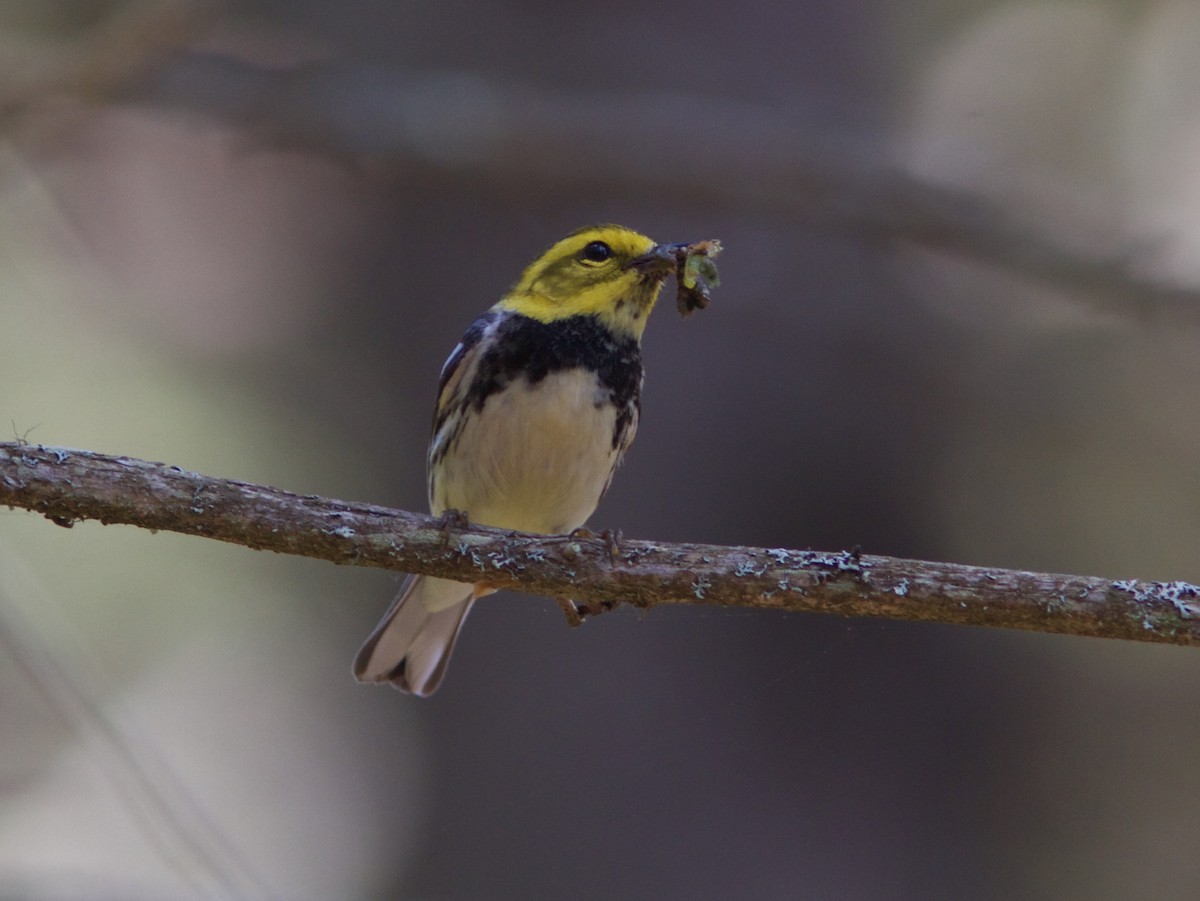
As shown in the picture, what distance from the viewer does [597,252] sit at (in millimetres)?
4316

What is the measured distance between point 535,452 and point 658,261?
0.72 meters

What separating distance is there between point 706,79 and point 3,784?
4.43 metres

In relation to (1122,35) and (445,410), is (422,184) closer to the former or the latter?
(445,410)

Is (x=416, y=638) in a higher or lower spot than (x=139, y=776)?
higher

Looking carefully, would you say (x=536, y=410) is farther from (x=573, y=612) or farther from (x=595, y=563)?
(x=595, y=563)

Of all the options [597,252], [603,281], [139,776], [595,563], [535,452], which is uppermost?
[597,252]

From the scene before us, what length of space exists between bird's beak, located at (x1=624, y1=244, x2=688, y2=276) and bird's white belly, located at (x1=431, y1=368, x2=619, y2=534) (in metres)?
0.40

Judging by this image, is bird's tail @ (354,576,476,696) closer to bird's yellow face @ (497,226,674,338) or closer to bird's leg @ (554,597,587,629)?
bird's yellow face @ (497,226,674,338)

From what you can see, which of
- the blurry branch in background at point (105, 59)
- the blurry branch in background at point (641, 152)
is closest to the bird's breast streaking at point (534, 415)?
the blurry branch in background at point (641, 152)

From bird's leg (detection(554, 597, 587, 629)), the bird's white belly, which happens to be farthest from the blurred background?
bird's leg (detection(554, 597, 587, 629))

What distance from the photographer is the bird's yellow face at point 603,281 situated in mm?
4215

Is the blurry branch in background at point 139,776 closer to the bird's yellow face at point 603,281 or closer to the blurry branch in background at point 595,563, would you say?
the blurry branch in background at point 595,563

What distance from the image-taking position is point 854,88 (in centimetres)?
622

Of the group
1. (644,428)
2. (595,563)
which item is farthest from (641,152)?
(595,563)
